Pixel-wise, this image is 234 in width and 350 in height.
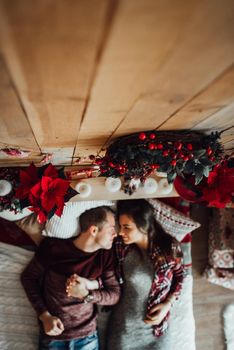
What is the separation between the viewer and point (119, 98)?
2.42 feet

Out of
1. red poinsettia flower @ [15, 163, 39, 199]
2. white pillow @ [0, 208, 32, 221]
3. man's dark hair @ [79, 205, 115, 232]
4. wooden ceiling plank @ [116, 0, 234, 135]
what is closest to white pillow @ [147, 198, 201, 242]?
man's dark hair @ [79, 205, 115, 232]

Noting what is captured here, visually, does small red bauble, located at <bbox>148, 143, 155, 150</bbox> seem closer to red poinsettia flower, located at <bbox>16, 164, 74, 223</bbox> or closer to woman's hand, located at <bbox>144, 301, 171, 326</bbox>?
red poinsettia flower, located at <bbox>16, 164, 74, 223</bbox>

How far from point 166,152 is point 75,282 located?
1.02 metres

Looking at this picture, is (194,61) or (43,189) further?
(43,189)

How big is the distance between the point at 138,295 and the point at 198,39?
5.37 ft

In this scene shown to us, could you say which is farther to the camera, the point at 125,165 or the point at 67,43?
the point at 125,165

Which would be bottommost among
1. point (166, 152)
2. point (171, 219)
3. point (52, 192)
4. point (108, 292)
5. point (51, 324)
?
point (51, 324)

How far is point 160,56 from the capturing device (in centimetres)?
59

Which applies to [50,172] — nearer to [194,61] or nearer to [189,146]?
[189,146]

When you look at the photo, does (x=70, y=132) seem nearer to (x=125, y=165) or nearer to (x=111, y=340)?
(x=125, y=165)

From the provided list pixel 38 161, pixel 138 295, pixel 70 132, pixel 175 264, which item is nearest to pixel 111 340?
pixel 138 295

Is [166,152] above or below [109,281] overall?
above

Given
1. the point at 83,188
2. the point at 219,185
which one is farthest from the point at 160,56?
the point at 83,188

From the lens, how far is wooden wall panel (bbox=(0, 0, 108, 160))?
0.46 m
